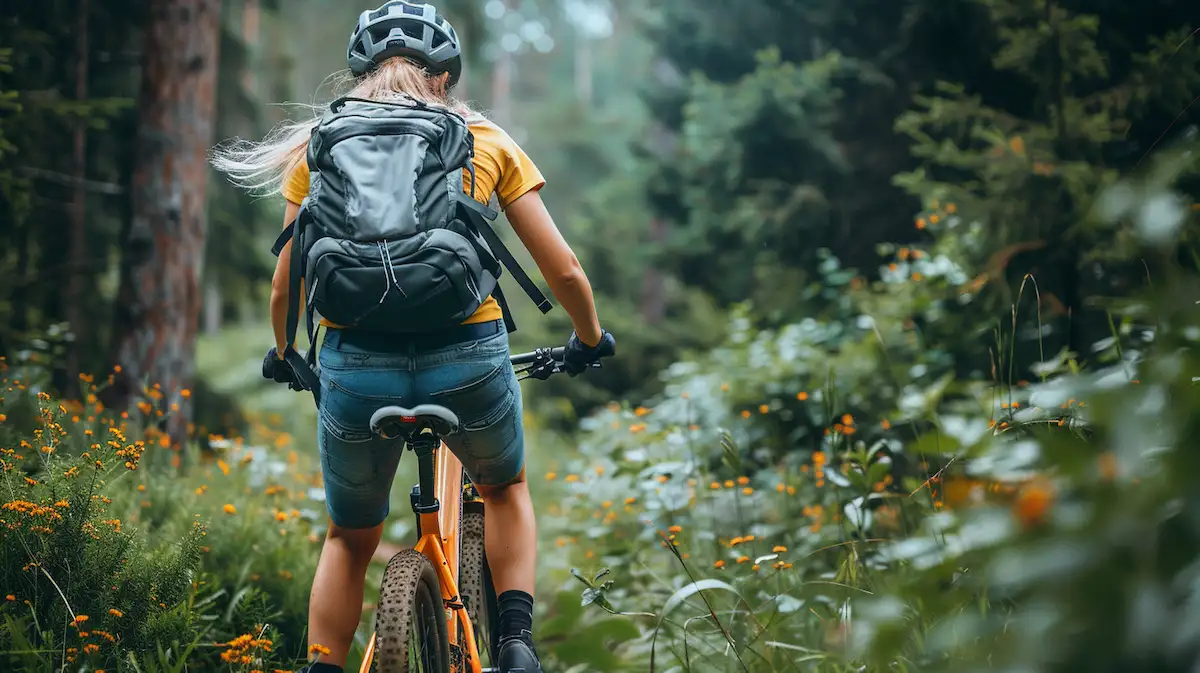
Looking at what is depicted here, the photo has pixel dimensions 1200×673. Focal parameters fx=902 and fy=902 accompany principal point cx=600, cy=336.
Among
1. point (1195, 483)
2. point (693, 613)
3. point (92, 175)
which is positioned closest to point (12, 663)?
point (693, 613)

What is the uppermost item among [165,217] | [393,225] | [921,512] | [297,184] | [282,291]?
[165,217]

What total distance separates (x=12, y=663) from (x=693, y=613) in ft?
7.81

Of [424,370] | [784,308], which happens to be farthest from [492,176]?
[784,308]

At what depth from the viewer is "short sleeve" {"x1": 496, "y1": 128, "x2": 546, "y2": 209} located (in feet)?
8.87

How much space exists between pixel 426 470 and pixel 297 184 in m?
0.97

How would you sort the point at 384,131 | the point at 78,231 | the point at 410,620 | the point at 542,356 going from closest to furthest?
the point at 410,620
the point at 384,131
the point at 542,356
the point at 78,231

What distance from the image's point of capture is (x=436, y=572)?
8.77 ft

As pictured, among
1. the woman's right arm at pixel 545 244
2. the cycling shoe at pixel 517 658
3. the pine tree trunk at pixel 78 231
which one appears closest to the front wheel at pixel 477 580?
the cycling shoe at pixel 517 658

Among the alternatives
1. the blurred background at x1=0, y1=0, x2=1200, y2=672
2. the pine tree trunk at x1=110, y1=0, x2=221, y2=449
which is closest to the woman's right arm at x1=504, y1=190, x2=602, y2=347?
the blurred background at x1=0, y1=0, x2=1200, y2=672

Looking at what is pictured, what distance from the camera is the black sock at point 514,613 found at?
290 centimetres

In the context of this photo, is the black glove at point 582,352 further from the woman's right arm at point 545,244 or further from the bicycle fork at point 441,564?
the bicycle fork at point 441,564

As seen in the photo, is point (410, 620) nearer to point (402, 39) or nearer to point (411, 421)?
point (411, 421)

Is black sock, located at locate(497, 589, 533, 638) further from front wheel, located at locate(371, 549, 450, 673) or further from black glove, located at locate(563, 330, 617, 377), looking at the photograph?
black glove, located at locate(563, 330, 617, 377)

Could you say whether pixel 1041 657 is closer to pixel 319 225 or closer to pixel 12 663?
pixel 319 225
